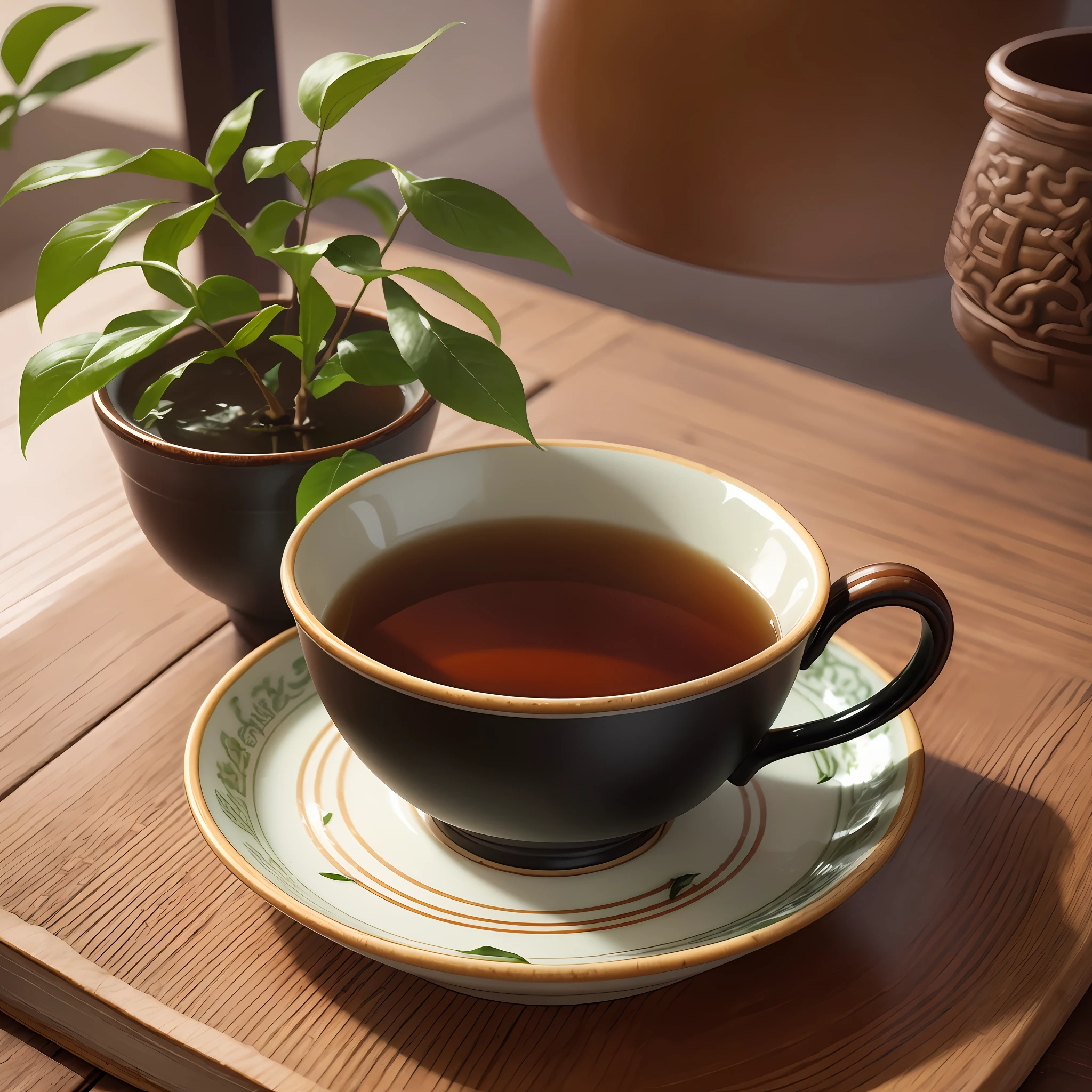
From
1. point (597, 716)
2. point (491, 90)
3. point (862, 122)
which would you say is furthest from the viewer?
point (491, 90)

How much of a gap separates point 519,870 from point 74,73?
15.0 inches

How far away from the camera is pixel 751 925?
0.37m

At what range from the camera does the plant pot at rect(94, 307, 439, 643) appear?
1.50 feet

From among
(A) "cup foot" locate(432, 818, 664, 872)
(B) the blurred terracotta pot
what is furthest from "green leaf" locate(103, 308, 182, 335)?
(B) the blurred terracotta pot

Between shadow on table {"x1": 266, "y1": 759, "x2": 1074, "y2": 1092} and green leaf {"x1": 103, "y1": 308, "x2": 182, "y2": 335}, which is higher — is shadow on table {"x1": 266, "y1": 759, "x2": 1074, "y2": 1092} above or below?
below

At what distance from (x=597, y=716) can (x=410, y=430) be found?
19 centimetres

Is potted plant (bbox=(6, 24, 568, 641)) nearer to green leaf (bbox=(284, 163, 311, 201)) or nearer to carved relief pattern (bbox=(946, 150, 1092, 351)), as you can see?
green leaf (bbox=(284, 163, 311, 201))

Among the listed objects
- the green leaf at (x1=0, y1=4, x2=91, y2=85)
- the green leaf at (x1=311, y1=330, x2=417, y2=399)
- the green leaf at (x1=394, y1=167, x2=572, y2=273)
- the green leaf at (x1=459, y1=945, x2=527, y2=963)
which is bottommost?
the green leaf at (x1=459, y1=945, x2=527, y2=963)

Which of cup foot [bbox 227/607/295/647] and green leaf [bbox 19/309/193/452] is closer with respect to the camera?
green leaf [bbox 19/309/193/452]

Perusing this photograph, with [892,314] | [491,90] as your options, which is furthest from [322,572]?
[491,90]

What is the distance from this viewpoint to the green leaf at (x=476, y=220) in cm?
42

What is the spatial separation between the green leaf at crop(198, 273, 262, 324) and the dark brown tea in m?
0.11

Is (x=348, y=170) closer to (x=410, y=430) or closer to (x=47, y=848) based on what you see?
(x=410, y=430)

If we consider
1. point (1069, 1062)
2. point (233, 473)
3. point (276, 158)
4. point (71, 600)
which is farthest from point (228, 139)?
point (1069, 1062)
